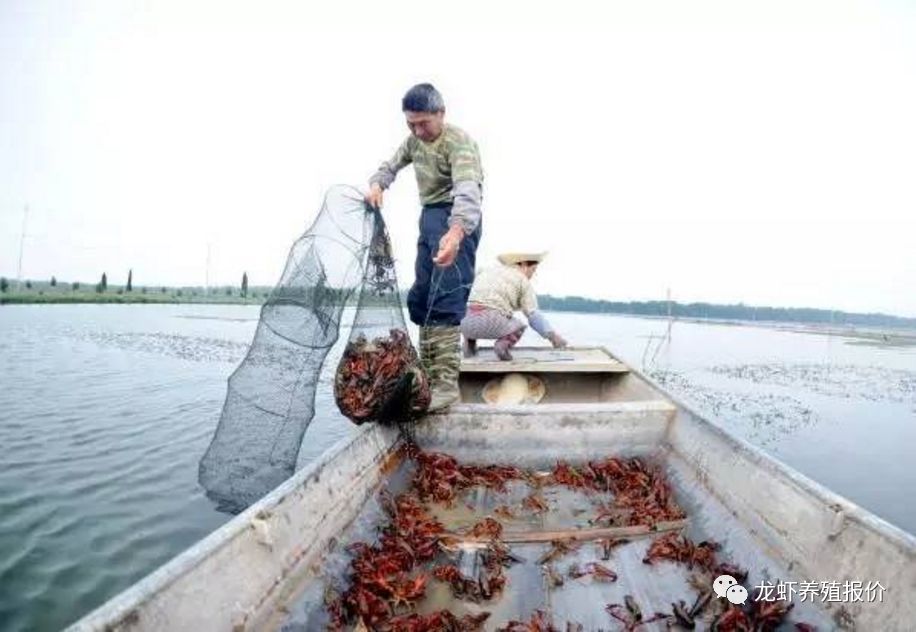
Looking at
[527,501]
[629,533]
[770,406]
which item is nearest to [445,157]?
[527,501]

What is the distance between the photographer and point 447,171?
5246 millimetres

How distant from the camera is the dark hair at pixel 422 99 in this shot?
474 cm

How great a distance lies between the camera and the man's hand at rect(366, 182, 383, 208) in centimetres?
482

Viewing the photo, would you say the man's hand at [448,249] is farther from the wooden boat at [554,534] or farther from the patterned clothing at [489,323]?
the patterned clothing at [489,323]

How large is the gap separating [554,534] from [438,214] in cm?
309

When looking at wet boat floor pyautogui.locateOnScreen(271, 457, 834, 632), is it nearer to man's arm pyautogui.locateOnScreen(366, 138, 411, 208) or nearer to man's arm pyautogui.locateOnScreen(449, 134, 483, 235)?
man's arm pyautogui.locateOnScreen(449, 134, 483, 235)

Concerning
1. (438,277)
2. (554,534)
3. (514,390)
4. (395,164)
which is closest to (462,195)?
(438,277)

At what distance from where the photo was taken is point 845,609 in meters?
2.48

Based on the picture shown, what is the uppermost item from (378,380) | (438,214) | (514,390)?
(438,214)

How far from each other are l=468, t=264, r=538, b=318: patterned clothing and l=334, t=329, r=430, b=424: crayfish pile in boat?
454 centimetres

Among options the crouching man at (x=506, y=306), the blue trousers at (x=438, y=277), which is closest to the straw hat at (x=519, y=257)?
the crouching man at (x=506, y=306)

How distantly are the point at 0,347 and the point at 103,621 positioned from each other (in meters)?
23.5
